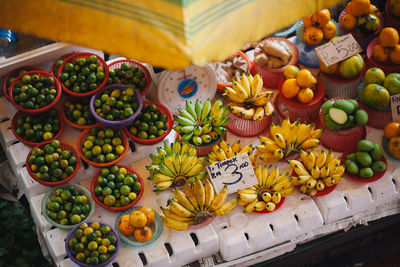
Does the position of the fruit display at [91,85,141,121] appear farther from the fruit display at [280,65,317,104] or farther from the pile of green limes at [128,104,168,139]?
the fruit display at [280,65,317,104]

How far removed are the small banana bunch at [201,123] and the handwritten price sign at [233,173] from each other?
20 cm

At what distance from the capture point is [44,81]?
9.84 ft

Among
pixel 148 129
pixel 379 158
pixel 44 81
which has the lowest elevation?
pixel 379 158

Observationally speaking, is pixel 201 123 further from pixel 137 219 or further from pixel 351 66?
pixel 351 66

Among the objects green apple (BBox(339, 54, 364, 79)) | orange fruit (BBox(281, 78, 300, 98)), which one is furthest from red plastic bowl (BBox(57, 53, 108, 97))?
green apple (BBox(339, 54, 364, 79))

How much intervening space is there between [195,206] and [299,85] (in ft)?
3.61

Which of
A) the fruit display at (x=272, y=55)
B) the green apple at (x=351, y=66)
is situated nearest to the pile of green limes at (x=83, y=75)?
the fruit display at (x=272, y=55)

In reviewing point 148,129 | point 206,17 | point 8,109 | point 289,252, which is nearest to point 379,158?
point 289,252

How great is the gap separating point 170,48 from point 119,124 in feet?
6.10

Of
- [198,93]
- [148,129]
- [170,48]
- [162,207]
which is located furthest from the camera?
[198,93]

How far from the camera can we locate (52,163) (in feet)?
9.09

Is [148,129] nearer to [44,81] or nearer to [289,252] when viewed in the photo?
[44,81]

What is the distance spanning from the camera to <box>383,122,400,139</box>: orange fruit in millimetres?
2910

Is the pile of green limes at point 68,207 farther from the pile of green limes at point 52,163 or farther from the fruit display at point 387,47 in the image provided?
the fruit display at point 387,47
